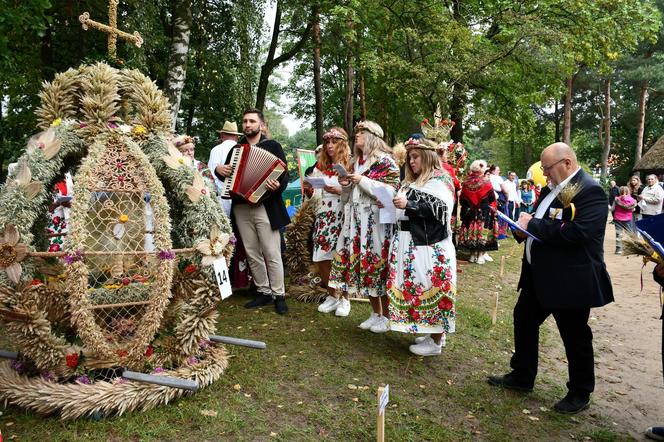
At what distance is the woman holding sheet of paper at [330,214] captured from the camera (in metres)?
5.54

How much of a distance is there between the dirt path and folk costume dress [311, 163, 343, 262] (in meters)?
3.06

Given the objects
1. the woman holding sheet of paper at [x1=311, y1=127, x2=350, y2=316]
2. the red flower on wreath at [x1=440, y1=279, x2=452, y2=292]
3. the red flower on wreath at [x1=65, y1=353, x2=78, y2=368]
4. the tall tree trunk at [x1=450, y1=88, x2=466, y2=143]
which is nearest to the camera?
the red flower on wreath at [x1=65, y1=353, x2=78, y2=368]

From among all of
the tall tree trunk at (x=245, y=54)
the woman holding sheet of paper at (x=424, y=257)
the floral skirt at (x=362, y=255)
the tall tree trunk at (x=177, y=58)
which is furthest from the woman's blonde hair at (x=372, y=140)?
the tall tree trunk at (x=245, y=54)

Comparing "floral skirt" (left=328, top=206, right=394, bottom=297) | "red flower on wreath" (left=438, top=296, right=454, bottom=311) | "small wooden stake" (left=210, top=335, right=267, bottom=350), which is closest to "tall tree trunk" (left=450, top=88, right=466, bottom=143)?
"floral skirt" (left=328, top=206, right=394, bottom=297)

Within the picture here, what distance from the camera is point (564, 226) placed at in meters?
3.22

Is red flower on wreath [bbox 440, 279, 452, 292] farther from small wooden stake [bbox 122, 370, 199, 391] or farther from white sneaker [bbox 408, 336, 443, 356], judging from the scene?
small wooden stake [bbox 122, 370, 199, 391]

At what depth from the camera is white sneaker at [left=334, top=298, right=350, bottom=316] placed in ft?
18.2

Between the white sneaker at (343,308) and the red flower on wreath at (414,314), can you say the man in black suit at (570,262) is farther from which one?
the white sneaker at (343,308)

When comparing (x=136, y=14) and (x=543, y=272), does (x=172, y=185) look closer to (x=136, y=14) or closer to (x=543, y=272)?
(x=543, y=272)

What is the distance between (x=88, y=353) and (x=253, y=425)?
1235 millimetres

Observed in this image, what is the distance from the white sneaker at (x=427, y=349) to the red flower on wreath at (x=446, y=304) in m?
0.52

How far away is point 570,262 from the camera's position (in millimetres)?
3324

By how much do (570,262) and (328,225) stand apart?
2967 millimetres

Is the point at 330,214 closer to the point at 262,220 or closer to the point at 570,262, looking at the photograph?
the point at 262,220
